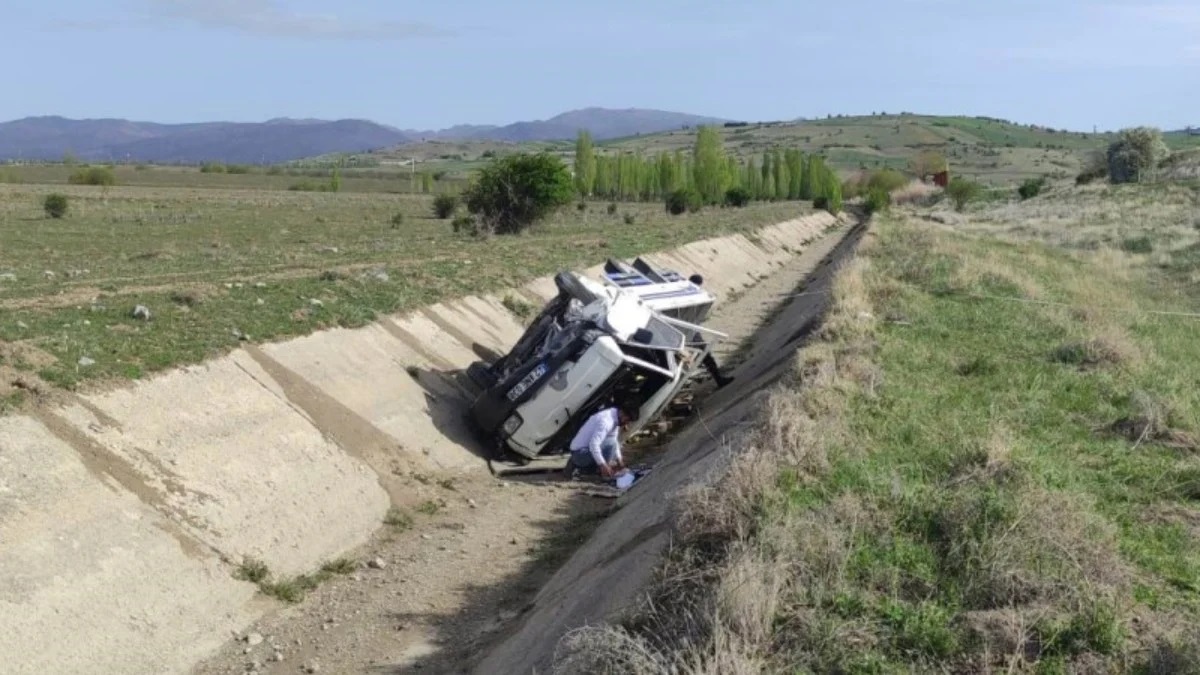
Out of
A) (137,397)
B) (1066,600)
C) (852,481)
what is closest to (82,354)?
(137,397)

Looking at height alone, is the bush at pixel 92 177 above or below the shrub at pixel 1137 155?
below

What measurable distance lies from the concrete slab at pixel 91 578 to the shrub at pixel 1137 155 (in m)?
96.9

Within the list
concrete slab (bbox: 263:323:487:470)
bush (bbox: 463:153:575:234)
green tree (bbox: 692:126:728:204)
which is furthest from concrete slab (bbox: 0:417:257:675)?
green tree (bbox: 692:126:728:204)

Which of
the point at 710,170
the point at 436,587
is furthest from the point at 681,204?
the point at 436,587

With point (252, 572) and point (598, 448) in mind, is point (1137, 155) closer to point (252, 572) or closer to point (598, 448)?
point (598, 448)

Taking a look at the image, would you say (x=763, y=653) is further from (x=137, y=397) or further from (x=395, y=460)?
(x=395, y=460)

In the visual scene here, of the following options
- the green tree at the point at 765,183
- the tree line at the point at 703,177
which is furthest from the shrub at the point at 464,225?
the green tree at the point at 765,183

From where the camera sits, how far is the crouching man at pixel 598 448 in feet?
52.5

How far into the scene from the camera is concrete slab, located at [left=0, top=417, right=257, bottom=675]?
30.3ft

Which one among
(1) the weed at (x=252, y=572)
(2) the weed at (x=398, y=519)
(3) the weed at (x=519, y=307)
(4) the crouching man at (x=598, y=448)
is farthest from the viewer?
(3) the weed at (x=519, y=307)

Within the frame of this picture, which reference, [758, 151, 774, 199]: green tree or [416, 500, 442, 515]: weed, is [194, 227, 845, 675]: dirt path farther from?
→ [758, 151, 774, 199]: green tree

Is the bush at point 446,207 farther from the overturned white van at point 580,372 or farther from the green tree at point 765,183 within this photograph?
the green tree at point 765,183

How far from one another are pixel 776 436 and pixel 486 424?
7.27m

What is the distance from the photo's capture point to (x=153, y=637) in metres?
9.91
